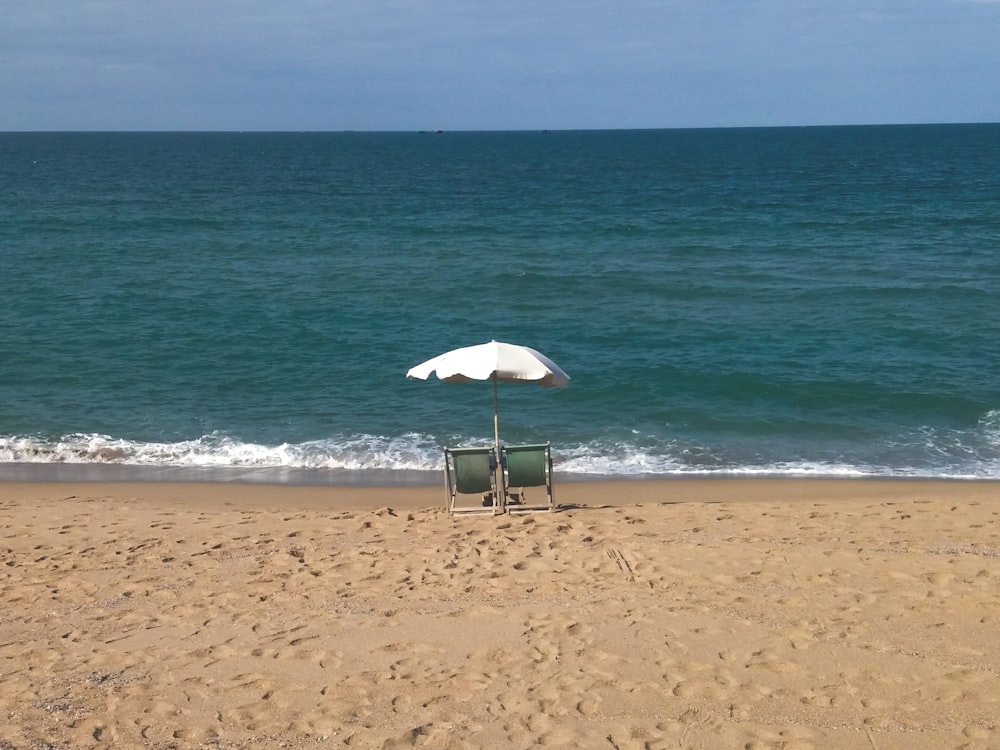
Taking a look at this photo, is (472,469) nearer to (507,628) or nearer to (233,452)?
(507,628)

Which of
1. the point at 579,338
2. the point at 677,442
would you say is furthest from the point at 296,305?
the point at 677,442

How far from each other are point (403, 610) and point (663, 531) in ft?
9.70

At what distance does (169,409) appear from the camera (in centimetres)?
1622

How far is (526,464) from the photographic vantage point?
10.5 meters

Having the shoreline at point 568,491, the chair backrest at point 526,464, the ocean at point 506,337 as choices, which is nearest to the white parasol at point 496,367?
the chair backrest at point 526,464

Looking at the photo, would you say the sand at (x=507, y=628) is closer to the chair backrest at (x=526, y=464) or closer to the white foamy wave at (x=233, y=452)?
the chair backrest at (x=526, y=464)

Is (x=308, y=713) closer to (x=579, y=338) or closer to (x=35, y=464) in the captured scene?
(x=35, y=464)

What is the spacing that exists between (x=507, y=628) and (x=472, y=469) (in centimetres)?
320

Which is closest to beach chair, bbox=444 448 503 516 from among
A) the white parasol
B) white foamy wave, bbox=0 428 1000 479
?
the white parasol

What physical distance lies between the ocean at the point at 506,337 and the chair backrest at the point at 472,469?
288 cm

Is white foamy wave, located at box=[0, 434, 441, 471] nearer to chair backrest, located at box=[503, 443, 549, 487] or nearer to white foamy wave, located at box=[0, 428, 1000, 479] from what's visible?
white foamy wave, located at box=[0, 428, 1000, 479]

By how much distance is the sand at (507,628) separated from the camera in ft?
20.1

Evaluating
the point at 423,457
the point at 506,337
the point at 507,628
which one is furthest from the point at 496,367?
the point at 506,337

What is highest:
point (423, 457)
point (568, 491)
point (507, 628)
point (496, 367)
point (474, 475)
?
point (496, 367)
